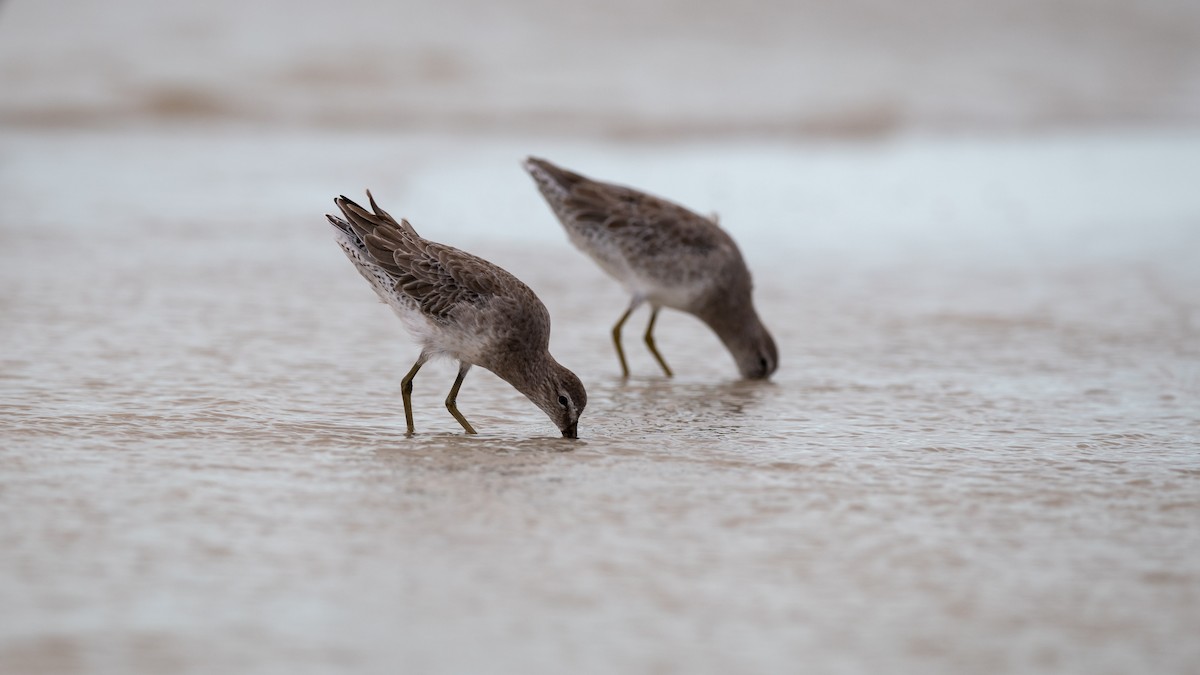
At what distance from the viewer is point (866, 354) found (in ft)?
21.7

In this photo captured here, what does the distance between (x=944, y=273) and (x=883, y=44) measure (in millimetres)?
9309

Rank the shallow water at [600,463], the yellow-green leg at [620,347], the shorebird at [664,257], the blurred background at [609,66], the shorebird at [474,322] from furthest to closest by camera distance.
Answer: the blurred background at [609,66], the shorebird at [664,257], the yellow-green leg at [620,347], the shorebird at [474,322], the shallow water at [600,463]

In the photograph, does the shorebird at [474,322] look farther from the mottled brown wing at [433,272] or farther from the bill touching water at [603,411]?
the bill touching water at [603,411]

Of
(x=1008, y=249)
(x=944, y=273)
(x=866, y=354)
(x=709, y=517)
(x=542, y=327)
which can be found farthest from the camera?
(x=1008, y=249)

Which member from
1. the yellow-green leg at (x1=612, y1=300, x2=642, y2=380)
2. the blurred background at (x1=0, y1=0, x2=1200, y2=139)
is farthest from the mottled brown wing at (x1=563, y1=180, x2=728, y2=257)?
the blurred background at (x1=0, y1=0, x2=1200, y2=139)

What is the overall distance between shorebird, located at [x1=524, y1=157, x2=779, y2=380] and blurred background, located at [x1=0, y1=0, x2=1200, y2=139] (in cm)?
722

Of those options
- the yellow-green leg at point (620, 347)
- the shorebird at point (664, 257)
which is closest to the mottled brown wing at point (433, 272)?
the yellow-green leg at point (620, 347)

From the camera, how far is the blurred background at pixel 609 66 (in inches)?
572

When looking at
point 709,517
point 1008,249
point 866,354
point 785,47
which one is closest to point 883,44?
point 785,47

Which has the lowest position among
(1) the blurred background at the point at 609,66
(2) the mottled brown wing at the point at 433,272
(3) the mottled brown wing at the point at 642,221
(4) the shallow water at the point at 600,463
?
(4) the shallow water at the point at 600,463

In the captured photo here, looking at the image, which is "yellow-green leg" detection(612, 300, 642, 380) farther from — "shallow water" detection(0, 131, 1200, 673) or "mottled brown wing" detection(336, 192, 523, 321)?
"mottled brown wing" detection(336, 192, 523, 321)

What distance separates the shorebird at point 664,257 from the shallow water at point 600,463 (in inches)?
11.6

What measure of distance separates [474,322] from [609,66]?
11.6m

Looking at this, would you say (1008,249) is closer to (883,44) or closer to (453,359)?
(453,359)
